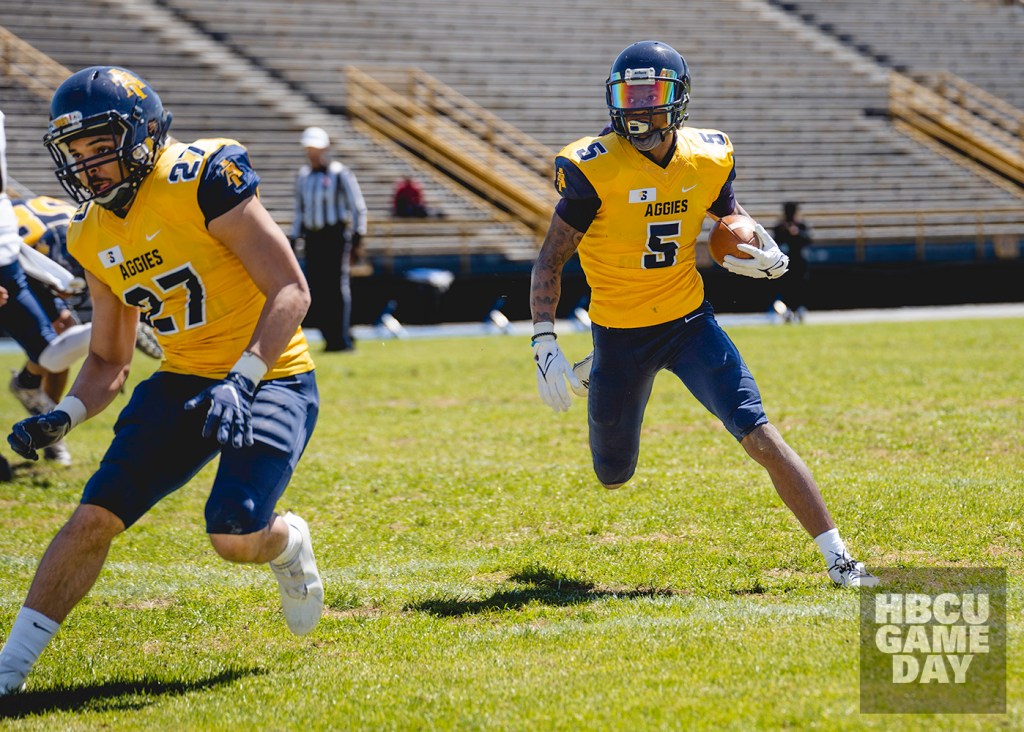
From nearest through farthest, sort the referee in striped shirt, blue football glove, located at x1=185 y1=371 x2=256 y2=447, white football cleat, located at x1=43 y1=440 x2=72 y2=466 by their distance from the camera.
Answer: blue football glove, located at x1=185 y1=371 x2=256 y2=447
white football cleat, located at x1=43 y1=440 x2=72 y2=466
the referee in striped shirt

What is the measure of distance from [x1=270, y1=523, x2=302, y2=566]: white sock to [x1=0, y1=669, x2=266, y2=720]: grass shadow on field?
34cm

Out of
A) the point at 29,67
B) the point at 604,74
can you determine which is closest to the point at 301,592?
the point at 29,67

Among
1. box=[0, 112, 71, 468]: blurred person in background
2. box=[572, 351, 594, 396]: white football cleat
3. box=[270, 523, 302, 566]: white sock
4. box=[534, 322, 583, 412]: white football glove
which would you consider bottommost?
box=[0, 112, 71, 468]: blurred person in background

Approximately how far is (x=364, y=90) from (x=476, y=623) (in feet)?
61.2

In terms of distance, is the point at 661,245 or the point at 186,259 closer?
the point at 186,259

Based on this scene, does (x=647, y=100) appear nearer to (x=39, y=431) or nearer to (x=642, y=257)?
(x=642, y=257)

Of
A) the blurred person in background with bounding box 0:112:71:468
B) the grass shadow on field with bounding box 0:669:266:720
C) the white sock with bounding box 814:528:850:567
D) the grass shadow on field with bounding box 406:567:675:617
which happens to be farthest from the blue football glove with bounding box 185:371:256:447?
the blurred person in background with bounding box 0:112:71:468

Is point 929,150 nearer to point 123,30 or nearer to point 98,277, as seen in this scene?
point 123,30

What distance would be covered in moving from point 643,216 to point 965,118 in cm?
2218

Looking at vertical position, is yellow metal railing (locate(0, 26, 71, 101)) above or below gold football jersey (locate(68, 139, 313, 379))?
below

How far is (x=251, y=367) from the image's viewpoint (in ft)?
12.0

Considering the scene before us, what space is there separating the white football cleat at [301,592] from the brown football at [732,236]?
6.55 ft

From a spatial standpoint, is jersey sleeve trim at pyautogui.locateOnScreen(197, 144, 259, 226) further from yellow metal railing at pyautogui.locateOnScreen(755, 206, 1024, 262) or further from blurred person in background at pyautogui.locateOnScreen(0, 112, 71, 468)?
yellow metal railing at pyautogui.locateOnScreen(755, 206, 1024, 262)

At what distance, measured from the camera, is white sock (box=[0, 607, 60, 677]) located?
3.61 m
